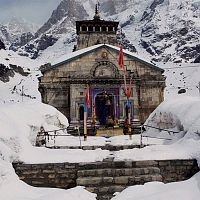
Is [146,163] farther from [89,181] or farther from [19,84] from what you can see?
[19,84]

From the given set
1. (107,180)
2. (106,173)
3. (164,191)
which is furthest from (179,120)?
(164,191)

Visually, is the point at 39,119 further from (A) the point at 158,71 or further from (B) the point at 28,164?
(A) the point at 158,71

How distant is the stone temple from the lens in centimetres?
2981

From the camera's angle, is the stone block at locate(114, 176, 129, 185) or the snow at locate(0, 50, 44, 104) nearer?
the stone block at locate(114, 176, 129, 185)

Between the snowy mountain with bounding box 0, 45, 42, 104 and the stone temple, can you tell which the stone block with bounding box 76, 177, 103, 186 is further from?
the snowy mountain with bounding box 0, 45, 42, 104

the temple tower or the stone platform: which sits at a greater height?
the temple tower

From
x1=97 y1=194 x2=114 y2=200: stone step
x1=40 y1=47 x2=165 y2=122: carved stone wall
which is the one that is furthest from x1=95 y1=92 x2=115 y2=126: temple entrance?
x1=97 y1=194 x2=114 y2=200: stone step

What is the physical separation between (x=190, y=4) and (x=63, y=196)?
19783 cm

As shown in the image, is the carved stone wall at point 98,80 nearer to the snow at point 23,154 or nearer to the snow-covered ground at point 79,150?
the snow-covered ground at point 79,150

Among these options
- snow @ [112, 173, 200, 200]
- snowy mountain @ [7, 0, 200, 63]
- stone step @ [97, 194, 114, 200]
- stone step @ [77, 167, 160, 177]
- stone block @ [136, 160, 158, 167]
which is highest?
snowy mountain @ [7, 0, 200, 63]

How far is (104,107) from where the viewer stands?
31516 millimetres

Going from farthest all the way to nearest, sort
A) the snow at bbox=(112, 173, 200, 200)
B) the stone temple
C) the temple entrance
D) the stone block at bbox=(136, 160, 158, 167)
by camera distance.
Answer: the temple entrance, the stone temple, the stone block at bbox=(136, 160, 158, 167), the snow at bbox=(112, 173, 200, 200)

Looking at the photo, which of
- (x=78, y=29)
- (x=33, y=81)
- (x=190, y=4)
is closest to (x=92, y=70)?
(x=78, y=29)

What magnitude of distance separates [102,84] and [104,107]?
228 centimetres
